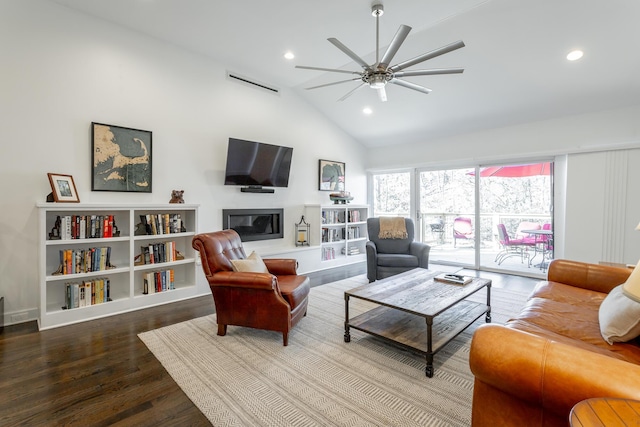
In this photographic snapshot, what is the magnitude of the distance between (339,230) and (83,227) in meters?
4.33

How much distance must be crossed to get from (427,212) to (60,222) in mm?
6021

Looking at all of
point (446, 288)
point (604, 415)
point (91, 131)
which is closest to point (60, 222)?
point (91, 131)

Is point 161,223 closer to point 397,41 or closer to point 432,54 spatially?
point 397,41

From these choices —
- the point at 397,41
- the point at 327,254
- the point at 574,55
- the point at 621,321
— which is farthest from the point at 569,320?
the point at 327,254

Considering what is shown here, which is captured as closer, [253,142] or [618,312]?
[618,312]

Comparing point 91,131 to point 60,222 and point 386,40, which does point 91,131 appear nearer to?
point 60,222

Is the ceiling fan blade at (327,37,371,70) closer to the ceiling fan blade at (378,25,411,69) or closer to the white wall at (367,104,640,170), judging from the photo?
the ceiling fan blade at (378,25,411,69)

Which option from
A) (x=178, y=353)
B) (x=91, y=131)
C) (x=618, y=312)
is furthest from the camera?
(x=91, y=131)

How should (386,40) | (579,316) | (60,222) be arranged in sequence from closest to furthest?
1. (579,316)
2. (60,222)
3. (386,40)

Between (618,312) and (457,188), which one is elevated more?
(457,188)

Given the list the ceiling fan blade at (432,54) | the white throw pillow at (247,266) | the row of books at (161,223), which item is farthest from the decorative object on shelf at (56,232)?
the ceiling fan blade at (432,54)

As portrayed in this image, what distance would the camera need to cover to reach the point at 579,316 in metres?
2.13

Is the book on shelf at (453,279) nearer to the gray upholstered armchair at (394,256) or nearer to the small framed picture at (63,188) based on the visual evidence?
the gray upholstered armchair at (394,256)

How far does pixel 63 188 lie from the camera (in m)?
3.29
